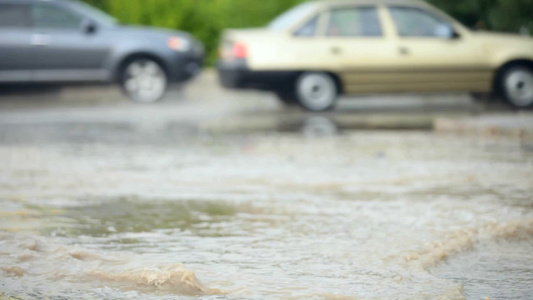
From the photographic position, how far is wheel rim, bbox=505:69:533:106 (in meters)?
16.1

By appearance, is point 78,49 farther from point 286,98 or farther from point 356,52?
point 356,52

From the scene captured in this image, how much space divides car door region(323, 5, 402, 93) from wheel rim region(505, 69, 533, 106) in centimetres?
174

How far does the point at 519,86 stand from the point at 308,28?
3.17m

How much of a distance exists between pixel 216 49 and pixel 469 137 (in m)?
9.76

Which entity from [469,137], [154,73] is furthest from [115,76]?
[469,137]

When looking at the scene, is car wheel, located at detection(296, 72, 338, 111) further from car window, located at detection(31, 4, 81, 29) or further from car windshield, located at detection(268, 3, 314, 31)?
car window, located at detection(31, 4, 81, 29)

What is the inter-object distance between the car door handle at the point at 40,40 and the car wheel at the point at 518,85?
690cm

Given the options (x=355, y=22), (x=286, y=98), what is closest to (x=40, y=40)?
(x=286, y=98)

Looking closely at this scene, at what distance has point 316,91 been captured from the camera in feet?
52.0

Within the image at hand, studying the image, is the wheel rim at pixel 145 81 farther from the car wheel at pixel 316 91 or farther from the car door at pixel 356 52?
the car door at pixel 356 52

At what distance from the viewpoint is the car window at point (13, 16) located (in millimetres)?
17469

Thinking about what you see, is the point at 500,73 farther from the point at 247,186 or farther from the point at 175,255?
the point at 175,255

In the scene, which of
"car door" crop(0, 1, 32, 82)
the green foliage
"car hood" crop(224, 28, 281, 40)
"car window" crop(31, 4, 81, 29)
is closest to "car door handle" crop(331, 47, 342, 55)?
"car hood" crop(224, 28, 281, 40)

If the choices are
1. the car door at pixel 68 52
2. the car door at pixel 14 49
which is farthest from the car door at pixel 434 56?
the car door at pixel 14 49
